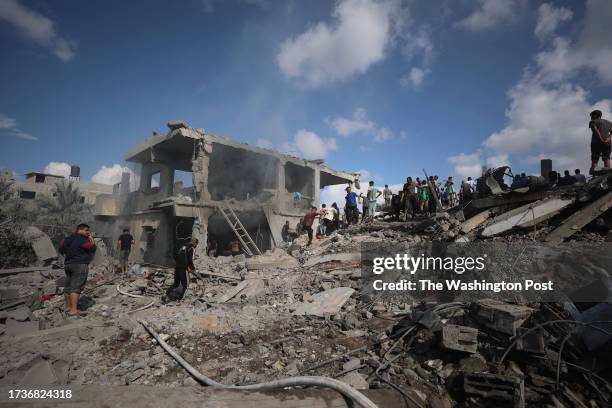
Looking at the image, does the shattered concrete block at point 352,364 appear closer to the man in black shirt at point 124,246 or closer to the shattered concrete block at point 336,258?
the shattered concrete block at point 336,258

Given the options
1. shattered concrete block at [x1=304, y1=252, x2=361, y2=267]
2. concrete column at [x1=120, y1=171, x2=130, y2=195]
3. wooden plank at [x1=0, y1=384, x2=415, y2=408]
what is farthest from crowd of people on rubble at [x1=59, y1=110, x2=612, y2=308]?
concrete column at [x1=120, y1=171, x2=130, y2=195]

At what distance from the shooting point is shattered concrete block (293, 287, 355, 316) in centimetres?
556

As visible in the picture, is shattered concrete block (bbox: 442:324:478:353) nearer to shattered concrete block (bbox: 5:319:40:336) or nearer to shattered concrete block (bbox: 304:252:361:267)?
shattered concrete block (bbox: 304:252:361:267)

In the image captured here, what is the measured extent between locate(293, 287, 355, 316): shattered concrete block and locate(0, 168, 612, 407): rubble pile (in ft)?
0.10

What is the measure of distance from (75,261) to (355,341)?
16.8 feet

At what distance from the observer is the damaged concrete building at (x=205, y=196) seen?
12727mm

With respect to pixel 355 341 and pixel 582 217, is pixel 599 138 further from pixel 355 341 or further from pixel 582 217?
pixel 355 341

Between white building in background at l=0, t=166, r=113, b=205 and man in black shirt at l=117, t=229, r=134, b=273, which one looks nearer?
man in black shirt at l=117, t=229, r=134, b=273

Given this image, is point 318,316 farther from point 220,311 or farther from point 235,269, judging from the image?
point 235,269

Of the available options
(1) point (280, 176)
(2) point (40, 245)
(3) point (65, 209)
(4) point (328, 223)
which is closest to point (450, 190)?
(4) point (328, 223)

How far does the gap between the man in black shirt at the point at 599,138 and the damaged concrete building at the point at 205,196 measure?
10.6 meters

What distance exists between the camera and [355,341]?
4.30 meters

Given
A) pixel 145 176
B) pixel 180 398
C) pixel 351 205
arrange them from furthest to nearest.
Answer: pixel 145 176, pixel 351 205, pixel 180 398

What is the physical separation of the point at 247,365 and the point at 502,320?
3115 mm
